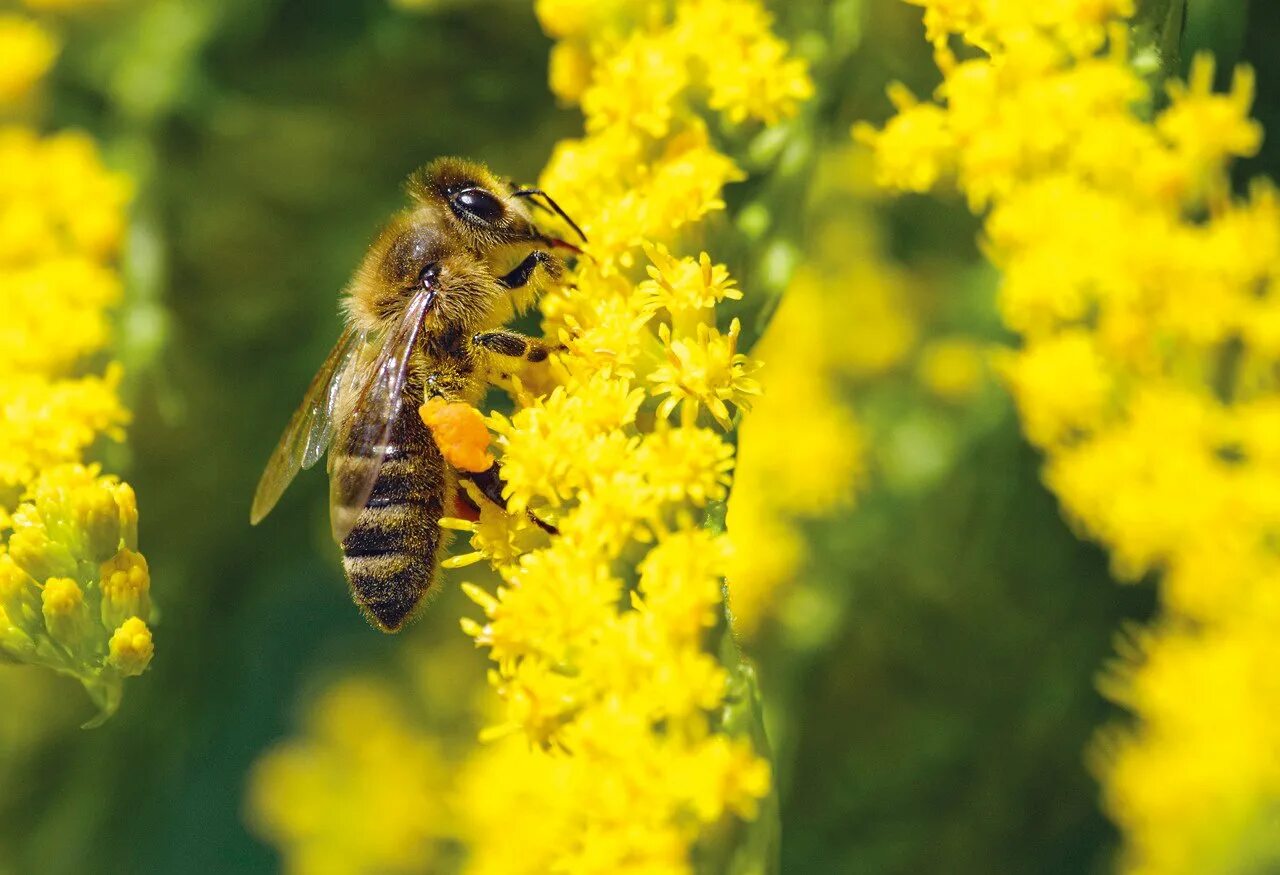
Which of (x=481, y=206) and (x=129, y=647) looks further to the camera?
(x=481, y=206)

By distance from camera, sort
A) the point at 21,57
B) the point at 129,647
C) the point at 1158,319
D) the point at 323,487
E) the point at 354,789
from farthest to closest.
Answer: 1. the point at 354,789
2. the point at 323,487
3. the point at 21,57
4. the point at 1158,319
5. the point at 129,647

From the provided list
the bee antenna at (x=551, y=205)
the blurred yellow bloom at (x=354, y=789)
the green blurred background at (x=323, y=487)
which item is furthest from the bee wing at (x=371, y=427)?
the blurred yellow bloom at (x=354, y=789)

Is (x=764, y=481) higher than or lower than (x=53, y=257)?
lower

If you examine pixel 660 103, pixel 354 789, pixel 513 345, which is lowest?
pixel 354 789

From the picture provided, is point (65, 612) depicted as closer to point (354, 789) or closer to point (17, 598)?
point (17, 598)

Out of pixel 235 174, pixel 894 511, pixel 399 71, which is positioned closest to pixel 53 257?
pixel 235 174

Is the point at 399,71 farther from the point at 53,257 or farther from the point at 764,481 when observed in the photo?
the point at 764,481

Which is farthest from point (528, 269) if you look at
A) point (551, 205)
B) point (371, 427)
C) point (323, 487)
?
point (323, 487)
